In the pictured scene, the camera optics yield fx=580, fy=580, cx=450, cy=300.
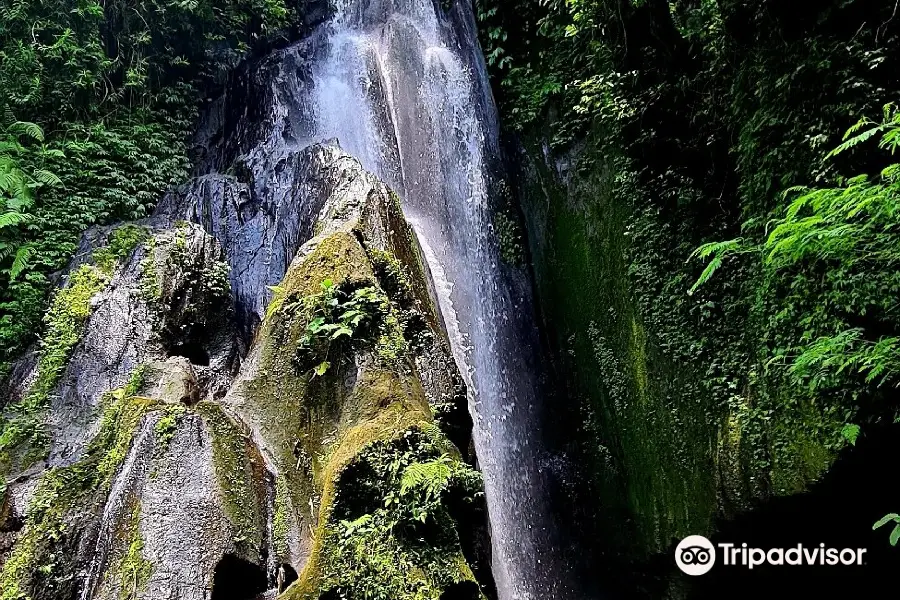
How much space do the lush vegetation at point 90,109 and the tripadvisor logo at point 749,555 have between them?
786cm

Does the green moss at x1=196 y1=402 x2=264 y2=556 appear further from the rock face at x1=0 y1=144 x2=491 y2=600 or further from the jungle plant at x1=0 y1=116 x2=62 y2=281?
the jungle plant at x1=0 y1=116 x2=62 y2=281

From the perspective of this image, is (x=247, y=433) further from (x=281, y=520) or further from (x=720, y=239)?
(x=720, y=239)

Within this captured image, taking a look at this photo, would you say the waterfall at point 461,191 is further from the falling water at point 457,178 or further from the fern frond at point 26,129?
the fern frond at point 26,129

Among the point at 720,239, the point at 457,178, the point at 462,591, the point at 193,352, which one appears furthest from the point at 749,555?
the point at 193,352

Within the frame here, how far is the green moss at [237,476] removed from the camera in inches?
157

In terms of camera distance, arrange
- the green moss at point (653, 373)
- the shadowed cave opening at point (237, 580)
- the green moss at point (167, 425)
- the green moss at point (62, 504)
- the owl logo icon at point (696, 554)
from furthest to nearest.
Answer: the owl logo icon at point (696, 554) → the green moss at point (653, 373) → the green moss at point (62, 504) → the green moss at point (167, 425) → the shadowed cave opening at point (237, 580)

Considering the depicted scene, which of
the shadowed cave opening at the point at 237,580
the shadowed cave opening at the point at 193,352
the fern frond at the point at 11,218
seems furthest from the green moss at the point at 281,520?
the fern frond at the point at 11,218

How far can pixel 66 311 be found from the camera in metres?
6.67

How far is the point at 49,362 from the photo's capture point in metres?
6.29

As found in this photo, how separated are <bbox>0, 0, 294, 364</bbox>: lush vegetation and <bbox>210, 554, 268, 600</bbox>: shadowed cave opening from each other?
4.74 meters

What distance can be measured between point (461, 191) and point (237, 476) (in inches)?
223

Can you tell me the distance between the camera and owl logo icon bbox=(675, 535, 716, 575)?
6113 mm

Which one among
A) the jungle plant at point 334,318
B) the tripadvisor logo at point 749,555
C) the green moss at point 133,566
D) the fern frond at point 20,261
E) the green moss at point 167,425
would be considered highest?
the fern frond at point 20,261

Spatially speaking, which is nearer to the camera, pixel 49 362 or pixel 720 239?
pixel 720 239
